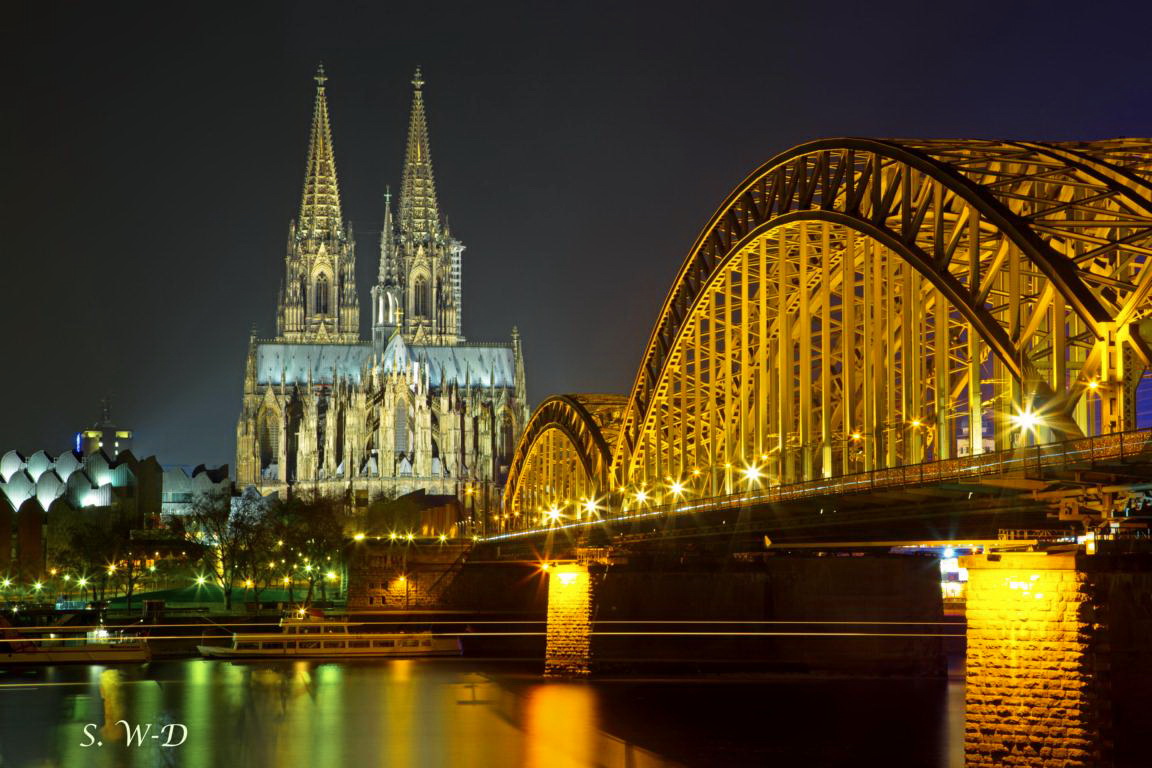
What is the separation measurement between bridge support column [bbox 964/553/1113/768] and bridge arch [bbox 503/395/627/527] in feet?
183

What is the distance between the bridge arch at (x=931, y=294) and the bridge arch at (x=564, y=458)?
76.7ft

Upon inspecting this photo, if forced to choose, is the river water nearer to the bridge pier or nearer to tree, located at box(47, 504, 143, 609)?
the bridge pier

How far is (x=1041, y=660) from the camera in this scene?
129 feet

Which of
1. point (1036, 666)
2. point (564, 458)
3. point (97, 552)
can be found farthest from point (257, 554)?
point (1036, 666)

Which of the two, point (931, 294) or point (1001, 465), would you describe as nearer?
point (1001, 465)

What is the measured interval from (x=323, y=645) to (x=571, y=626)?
28.3 metres

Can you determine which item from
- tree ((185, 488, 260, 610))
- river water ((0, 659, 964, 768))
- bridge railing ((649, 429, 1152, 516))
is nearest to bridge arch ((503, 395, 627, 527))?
river water ((0, 659, 964, 768))

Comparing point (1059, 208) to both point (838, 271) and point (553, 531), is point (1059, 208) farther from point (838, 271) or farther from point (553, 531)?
point (553, 531)

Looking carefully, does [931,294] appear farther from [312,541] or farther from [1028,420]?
[312,541]

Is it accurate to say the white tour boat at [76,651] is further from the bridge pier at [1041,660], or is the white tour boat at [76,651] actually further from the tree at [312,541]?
the bridge pier at [1041,660]

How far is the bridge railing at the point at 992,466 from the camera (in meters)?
37.4

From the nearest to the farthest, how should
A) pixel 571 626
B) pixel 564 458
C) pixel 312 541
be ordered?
1. pixel 571 626
2. pixel 564 458
3. pixel 312 541

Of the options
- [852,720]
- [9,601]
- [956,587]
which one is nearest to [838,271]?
[852,720]

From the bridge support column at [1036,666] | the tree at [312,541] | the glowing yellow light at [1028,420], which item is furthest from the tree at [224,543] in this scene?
the bridge support column at [1036,666]
